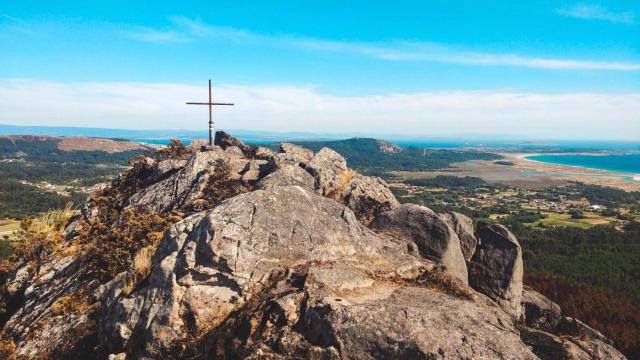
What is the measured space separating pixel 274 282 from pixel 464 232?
1184 cm

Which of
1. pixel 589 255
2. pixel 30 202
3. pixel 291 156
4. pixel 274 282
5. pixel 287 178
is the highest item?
pixel 291 156

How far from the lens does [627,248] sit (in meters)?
109

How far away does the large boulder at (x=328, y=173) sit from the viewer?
69.3ft

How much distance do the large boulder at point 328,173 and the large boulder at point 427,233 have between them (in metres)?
3.76

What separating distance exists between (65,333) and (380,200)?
14.6 meters

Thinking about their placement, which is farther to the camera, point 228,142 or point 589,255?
point 589,255

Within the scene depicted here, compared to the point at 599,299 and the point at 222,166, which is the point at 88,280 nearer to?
the point at 222,166

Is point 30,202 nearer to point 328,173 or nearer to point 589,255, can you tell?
point 328,173

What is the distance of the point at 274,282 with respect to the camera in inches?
485

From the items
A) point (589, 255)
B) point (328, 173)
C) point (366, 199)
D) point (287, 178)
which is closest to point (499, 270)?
point (366, 199)

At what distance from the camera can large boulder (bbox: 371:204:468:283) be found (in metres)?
16.9

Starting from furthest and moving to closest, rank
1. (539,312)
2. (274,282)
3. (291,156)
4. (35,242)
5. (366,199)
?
(291,156) → (35,242) → (366,199) → (539,312) → (274,282)

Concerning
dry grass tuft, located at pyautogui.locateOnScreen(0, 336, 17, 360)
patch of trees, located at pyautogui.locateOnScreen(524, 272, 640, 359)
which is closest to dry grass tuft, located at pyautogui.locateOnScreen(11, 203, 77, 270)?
dry grass tuft, located at pyautogui.locateOnScreen(0, 336, 17, 360)

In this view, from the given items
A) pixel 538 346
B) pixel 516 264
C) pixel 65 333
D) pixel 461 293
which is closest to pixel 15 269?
pixel 65 333
